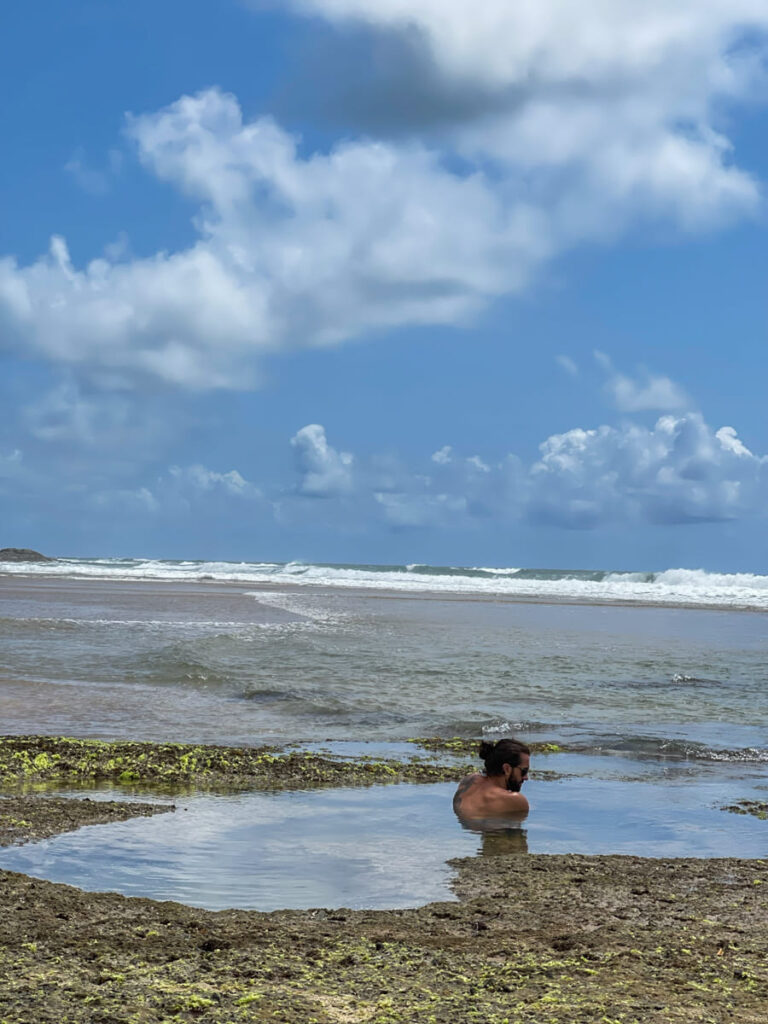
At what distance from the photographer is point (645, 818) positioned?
26.3 feet

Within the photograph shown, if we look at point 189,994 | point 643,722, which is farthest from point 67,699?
point 189,994

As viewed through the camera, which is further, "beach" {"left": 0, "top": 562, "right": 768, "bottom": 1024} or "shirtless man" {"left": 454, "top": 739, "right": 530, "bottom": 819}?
"shirtless man" {"left": 454, "top": 739, "right": 530, "bottom": 819}

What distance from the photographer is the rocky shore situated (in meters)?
3.88

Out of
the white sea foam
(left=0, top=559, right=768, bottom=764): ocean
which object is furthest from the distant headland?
(left=0, top=559, right=768, bottom=764): ocean

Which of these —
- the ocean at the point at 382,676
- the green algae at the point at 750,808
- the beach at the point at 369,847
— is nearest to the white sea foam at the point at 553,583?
the ocean at the point at 382,676

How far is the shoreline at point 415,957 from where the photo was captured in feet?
12.7

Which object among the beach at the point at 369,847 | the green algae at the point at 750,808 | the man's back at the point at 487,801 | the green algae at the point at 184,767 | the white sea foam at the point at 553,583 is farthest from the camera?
the white sea foam at the point at 553,583

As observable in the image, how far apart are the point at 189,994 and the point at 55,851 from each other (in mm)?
2793

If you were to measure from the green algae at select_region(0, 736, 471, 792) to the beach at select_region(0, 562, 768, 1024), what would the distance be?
0.04 meters

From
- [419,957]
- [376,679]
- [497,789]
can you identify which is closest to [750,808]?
[497,789]

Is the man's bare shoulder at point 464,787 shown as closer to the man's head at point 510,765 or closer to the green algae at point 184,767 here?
the man's head at point 510,765

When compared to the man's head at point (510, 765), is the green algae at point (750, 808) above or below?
below

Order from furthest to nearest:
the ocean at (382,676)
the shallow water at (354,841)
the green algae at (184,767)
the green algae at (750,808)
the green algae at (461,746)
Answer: the ocean at (382,676), the green algae at (461,746), the green algae at (184,767), the green algae at (750,808), the shallow water at (354,841)

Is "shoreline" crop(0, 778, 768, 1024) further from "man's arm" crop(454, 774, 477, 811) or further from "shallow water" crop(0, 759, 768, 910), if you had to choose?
"man's arm" crop(454, 774, 477, 811)
